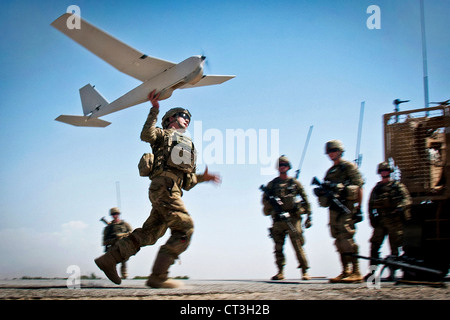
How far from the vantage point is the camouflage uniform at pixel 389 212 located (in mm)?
6906

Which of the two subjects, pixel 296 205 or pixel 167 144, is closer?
pixel 167 144

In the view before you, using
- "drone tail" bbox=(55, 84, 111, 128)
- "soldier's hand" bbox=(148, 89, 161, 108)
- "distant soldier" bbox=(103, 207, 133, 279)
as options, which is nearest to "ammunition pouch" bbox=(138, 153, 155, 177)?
"soldier's hand" bbox=(148, 89, 161, 108)

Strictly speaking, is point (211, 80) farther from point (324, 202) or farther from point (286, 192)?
point (324, 202)

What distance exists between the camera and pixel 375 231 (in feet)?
24.2

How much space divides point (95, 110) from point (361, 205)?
8.18m

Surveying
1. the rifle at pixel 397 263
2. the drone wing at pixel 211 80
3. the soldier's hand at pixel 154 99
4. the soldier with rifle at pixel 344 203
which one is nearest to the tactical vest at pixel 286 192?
the soldier with rifle at pixel 344 203

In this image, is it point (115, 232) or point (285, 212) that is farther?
point (115, 232)

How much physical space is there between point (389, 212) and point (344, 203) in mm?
1353

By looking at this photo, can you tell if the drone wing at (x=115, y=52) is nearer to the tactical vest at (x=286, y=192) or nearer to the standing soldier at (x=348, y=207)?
the tactical vest at (x=286, y=192)

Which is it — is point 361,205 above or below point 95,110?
below

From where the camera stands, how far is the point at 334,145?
660cm

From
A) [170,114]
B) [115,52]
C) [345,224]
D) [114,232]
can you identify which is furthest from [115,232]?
[345,224]
